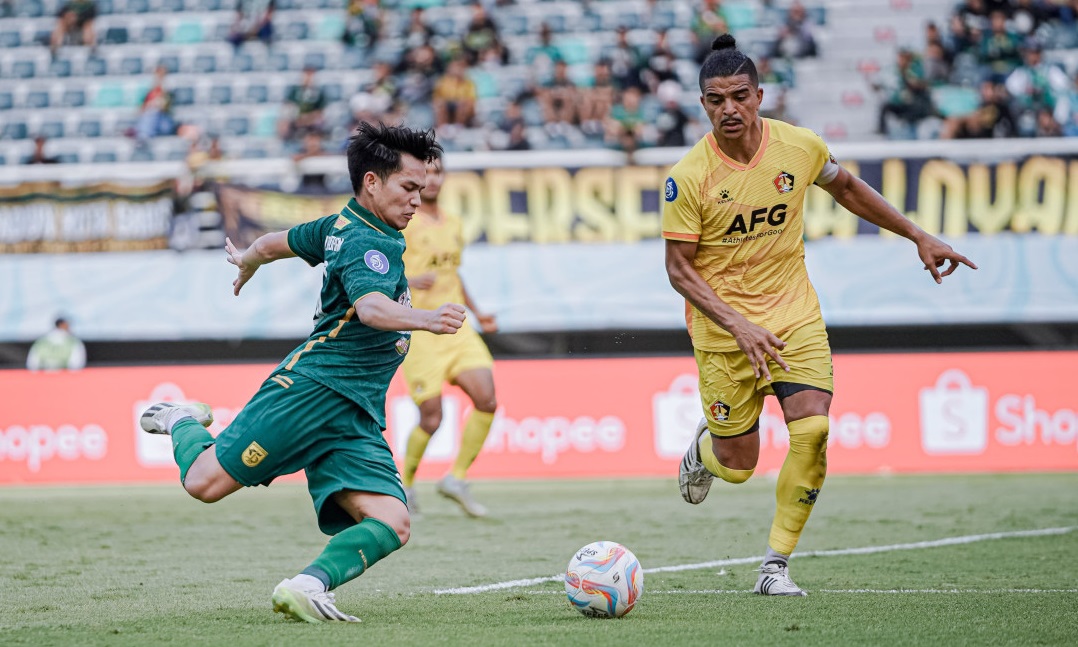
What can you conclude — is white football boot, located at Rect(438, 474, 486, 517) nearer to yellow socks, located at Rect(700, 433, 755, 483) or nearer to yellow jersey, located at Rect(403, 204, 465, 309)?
yellow jersey, located at Rect(403, 204, 465, 309)

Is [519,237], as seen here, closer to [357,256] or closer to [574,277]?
[574,277]

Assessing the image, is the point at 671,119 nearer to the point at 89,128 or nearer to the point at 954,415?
the point at 954,415

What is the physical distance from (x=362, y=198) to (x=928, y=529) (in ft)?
17.8

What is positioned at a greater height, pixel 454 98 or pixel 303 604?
pixel 454 98

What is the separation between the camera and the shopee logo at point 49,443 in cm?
1507

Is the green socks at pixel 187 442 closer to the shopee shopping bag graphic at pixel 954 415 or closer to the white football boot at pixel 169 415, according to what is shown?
the white football boot at pixel 169 415

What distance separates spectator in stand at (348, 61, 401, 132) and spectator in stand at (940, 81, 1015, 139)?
762 centimetres

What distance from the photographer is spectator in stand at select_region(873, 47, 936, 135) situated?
18656 mm

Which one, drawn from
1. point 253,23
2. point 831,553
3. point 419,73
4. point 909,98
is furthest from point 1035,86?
point 831,553

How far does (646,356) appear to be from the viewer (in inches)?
592

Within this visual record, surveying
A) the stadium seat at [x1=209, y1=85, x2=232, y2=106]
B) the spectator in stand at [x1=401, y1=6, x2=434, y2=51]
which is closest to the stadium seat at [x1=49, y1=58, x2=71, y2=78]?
the stadium seat at [x1=209, y1=85, x2=232, y2=106]

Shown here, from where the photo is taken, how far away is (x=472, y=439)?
1083 cm

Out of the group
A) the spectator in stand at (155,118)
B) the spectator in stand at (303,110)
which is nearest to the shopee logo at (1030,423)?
the spectator in stand at (303,110)

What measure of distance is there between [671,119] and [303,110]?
18.1ft
